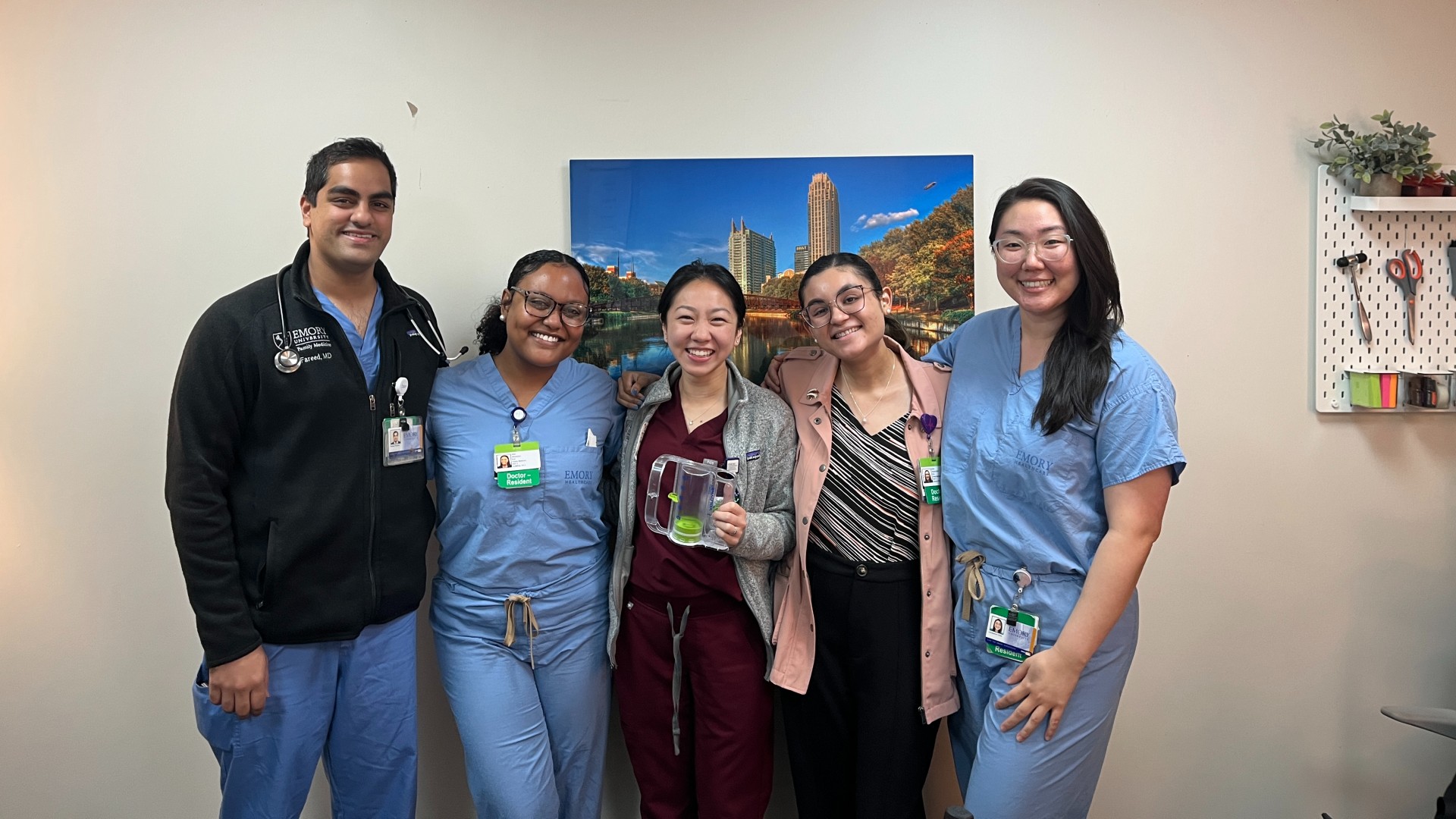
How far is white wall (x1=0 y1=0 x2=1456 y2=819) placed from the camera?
86.7 inches

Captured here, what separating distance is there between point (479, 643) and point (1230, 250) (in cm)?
264

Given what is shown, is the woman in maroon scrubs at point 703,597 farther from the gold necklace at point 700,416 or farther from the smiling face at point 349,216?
the smiling face at point 349,216

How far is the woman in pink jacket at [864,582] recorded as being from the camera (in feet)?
5.91

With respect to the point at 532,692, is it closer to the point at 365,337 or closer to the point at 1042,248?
the point at 365,337

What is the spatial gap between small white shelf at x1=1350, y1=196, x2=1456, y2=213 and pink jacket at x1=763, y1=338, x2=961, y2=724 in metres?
1.59

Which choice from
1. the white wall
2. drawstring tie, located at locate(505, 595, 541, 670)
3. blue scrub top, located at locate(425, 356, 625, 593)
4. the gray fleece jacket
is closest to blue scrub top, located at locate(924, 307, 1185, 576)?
the gray fleece jacket

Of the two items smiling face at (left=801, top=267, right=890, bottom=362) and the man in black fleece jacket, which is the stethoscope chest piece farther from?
smiling face at (left=801, top=267, right=890, bottom=362)

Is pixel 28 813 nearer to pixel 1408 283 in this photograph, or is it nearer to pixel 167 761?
pixel 167 761

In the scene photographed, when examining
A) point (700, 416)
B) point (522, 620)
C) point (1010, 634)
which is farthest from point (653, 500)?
point (1010, 634)

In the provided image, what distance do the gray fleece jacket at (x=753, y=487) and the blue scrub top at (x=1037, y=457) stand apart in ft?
1.37

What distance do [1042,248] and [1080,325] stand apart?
20 cm

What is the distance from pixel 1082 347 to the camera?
1.61 meters

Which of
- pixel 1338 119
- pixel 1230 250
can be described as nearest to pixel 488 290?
pixel 1230 250

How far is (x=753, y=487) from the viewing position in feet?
6.17
